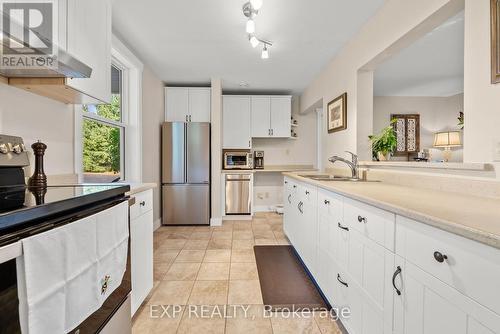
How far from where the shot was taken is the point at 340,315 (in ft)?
4.87

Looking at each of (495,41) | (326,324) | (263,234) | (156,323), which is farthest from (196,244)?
(495,41)

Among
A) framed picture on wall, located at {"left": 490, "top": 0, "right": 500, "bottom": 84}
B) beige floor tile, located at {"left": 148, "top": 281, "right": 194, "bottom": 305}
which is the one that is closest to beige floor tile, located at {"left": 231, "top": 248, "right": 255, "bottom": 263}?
beige floor tile, located at {"left": 148, "top": 281, "right": 194, "bottom": 305}

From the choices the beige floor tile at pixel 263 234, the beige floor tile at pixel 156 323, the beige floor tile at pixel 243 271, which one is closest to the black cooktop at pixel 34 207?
the beige floor tile at pixel 156 323

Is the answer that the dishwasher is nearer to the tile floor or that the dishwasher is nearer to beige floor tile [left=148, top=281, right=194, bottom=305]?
the tile floor

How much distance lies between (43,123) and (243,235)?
2658 millimetres

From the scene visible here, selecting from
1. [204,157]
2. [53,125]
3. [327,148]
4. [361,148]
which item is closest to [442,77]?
[327,148]

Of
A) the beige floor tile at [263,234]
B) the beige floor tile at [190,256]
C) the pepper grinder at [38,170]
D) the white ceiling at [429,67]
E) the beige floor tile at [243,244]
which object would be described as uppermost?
the white ceiling at [429,67]

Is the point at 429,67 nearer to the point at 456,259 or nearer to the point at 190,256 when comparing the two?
the point at 456,259

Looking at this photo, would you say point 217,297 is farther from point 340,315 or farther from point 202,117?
point 202,117

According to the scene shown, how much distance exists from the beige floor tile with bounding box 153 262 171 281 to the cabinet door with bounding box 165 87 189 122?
97.4 inches

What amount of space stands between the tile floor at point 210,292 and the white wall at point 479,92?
1.33 meters

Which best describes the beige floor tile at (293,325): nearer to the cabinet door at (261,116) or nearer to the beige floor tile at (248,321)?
the beige floor tile at (248,321)

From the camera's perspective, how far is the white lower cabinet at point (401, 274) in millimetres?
639

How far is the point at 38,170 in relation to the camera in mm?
1319
